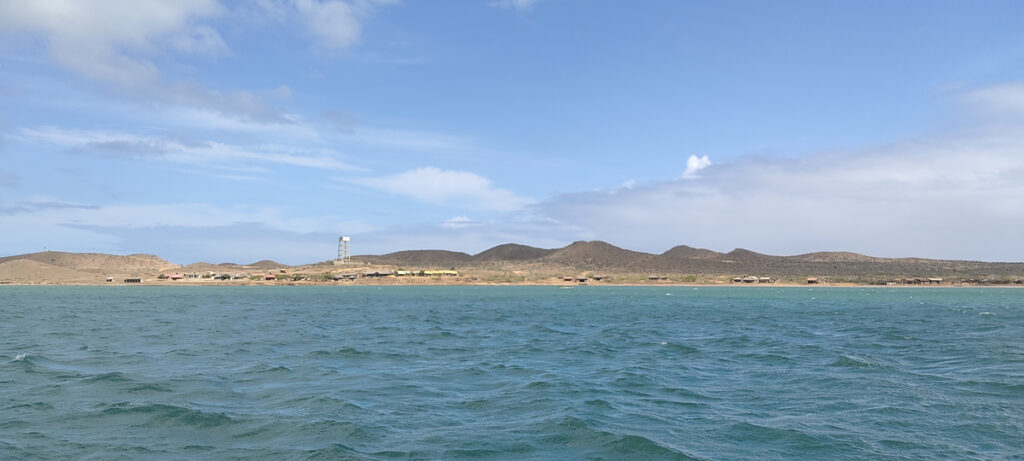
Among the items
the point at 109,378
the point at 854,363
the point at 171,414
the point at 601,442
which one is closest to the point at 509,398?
the point at 601,442

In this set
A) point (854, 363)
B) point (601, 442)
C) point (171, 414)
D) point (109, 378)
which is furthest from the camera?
point (854, 363)

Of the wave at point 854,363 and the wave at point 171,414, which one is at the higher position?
the wave at point 854,363

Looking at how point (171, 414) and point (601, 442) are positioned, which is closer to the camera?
point (601, 442)

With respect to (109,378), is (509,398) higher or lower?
lower

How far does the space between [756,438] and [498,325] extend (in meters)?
40.4

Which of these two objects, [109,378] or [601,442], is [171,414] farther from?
[601,442]

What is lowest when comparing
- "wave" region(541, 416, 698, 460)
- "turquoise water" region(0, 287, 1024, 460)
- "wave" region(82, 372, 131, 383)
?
"wave" region(541, 416, 698, 460)

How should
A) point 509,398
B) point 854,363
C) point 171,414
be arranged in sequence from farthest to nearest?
point 854,363 < point 509,398 < point 171,414

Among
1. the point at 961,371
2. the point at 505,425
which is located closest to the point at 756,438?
the point at 505,425

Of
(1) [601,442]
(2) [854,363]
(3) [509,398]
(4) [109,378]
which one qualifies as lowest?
(1) [601,442]

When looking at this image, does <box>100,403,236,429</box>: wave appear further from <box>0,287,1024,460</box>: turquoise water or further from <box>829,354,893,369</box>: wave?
<box>829,354,893,369</box>: wave

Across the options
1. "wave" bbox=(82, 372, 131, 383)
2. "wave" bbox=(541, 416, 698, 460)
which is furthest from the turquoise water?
"wave" bbox=(82, 372, 131, 383)

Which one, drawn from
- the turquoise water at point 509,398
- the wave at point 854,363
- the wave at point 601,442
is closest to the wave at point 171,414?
the turquoise water at point 509,398

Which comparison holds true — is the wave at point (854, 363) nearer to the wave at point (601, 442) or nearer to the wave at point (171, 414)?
the wave at point (601, 442)
